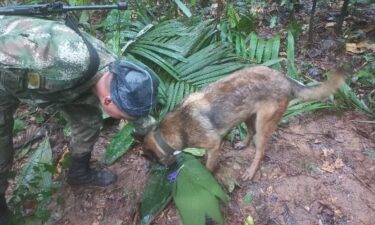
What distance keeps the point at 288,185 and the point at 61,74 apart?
7.65 ft

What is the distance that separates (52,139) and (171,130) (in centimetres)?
184

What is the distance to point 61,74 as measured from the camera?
276cm

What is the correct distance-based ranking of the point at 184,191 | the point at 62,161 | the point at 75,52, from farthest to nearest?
the point at 62,161 < the point at 184,191 < the point at 75,52

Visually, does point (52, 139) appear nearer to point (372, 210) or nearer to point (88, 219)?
point (88, 219)

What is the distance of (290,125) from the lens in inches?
189

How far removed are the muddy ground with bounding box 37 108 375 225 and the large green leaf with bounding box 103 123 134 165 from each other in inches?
3.3

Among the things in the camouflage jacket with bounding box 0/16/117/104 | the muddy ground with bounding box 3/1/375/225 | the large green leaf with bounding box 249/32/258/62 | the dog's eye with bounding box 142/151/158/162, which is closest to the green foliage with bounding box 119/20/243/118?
the large green leaf with bounding box 249/32/258/62

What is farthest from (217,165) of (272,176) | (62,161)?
(62,161)

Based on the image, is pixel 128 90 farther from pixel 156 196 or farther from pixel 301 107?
pixel 301 107

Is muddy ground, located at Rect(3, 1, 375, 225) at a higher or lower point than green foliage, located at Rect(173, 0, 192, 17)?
lower

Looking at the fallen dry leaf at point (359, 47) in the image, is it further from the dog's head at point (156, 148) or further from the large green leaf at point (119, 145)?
the dog's head at point (156, 148)

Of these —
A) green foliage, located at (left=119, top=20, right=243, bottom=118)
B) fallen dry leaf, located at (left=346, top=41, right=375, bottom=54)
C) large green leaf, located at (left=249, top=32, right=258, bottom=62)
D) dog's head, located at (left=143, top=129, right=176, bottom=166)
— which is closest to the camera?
dog's head, located at (left=143, top=129, right=176, bottom=166)

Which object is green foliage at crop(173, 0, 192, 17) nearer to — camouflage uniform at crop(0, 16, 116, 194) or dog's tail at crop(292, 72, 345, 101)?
dog's tail at crop(292, 72, 345, 101)

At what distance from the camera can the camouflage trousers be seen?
3.29m
